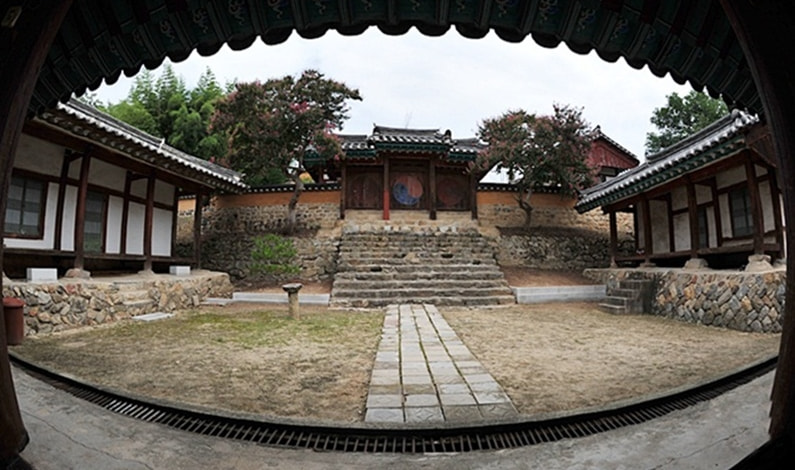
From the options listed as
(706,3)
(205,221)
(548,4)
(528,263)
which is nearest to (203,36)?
(548,4)

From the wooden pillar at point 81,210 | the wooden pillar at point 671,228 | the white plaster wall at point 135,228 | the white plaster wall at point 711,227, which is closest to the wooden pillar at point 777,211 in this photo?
the white plaster wall at point 711,227

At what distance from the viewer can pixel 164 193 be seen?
38.6ft

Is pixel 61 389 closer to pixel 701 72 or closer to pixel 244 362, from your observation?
pixel 244 362

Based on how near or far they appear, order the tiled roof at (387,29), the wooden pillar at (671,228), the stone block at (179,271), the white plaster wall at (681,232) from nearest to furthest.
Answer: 1. the tiled roof at (387,29)
2. the white plaster wall at (681,232)
3. the wooden pillar at (671,228)
4. the stone block at (179,271)

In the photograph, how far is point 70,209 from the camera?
8453mm

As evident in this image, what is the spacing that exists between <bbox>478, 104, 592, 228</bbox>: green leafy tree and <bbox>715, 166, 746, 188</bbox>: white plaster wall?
19.7 ft

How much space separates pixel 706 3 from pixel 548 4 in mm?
856

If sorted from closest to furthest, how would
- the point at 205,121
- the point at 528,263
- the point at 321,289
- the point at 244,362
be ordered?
1. the point at 244,362
2. the point at 321,289
3. the point at 528,263
4. the point at 205,121

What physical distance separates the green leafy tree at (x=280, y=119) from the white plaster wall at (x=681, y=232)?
11.0 m

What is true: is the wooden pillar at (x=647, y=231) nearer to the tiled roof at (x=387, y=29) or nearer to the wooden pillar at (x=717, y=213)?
the wooden pillar at (x=717, y=213)

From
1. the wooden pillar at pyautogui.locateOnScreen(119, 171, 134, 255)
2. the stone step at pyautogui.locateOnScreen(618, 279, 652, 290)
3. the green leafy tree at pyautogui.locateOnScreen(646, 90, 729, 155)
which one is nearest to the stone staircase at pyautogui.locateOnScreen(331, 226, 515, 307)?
the stone step at pyautogui.locateOnScreen(618, 279, 652, 290)

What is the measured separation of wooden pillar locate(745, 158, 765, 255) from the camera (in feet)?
24.5

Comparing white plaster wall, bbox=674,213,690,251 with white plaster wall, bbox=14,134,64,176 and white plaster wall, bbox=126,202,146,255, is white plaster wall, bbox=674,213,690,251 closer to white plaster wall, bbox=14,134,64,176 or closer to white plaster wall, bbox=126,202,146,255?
white plaster wall, bbox=126,202,146,255

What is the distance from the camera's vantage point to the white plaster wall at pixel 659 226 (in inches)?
449
